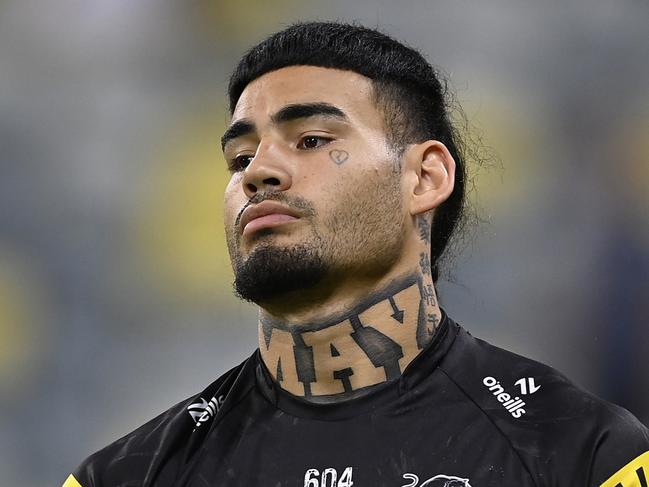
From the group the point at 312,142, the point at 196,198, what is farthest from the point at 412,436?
the point at 196,198

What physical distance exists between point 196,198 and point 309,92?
2102mm

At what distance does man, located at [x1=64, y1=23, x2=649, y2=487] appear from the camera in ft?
5.62

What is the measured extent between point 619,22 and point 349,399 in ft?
8.75

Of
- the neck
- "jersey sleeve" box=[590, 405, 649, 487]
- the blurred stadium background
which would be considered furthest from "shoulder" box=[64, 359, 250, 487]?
the blurred stadium background

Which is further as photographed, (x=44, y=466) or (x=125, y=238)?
(x=125, y=238)

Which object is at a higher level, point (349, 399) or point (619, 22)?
point (619, 22)

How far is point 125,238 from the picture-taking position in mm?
3938

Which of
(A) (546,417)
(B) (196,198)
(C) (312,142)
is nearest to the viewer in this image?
(A) (546,417)

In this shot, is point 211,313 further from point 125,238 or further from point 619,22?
point 619,22

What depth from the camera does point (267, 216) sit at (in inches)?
73.7

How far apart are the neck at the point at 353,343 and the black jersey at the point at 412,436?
0.08 feet

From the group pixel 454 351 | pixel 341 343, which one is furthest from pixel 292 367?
pixel 454 351

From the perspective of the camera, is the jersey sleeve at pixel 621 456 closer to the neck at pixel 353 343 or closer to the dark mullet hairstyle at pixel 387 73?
the neck at pixel 353 343

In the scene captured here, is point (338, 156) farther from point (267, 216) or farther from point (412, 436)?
point (412, 436)
